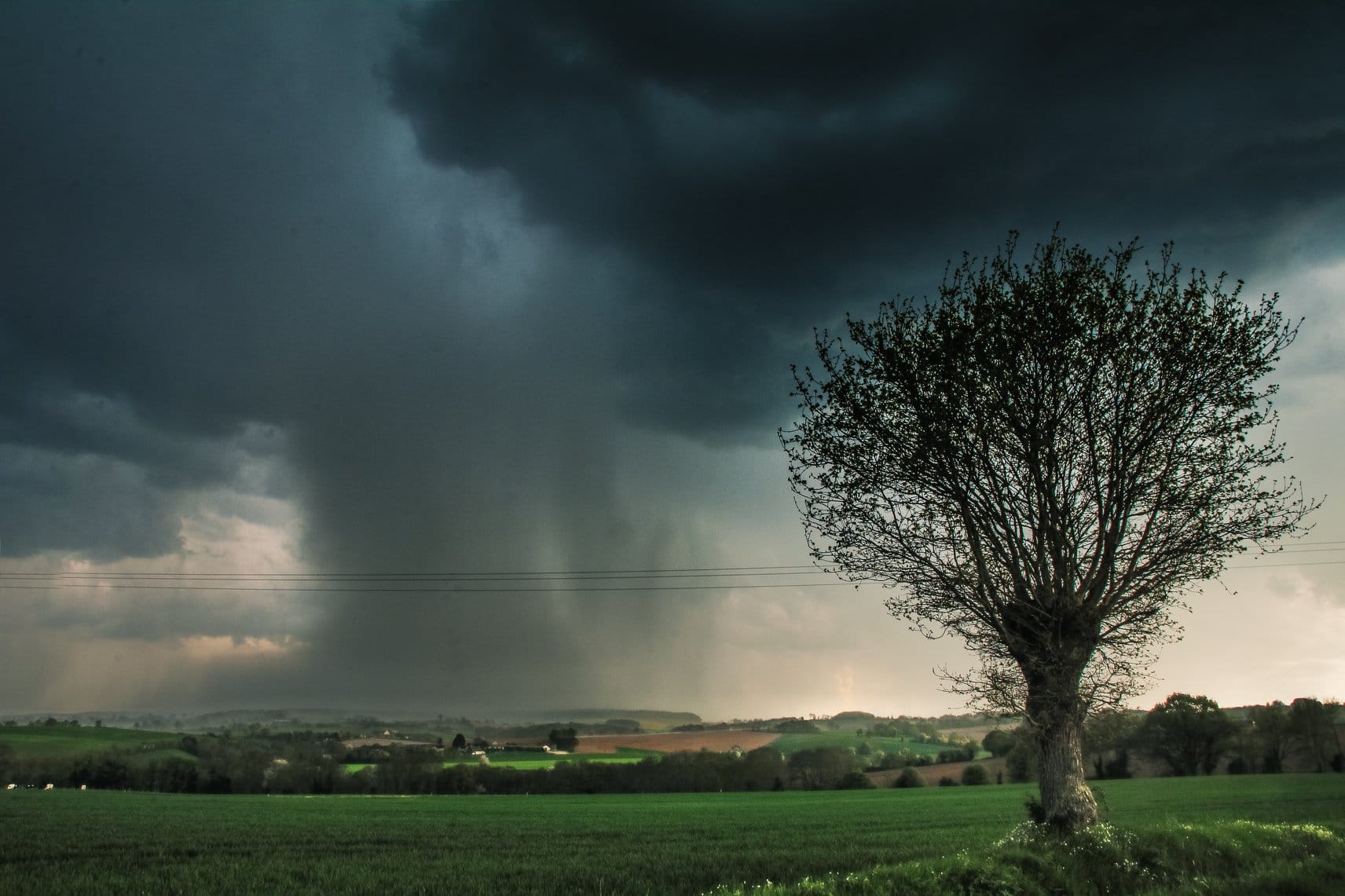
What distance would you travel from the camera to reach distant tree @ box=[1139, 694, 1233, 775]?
283 ft

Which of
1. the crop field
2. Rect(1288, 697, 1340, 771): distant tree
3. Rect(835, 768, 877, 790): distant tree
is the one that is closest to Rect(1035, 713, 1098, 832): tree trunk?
the crop field

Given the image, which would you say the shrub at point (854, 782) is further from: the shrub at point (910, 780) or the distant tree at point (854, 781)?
the shrub at point (910, 780)

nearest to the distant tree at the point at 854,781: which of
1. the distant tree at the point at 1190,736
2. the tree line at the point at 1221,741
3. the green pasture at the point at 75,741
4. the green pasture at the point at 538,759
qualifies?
the tree line at the point at 1221,741

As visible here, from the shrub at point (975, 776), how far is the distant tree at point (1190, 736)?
18883 mm

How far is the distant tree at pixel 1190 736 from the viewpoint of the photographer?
86.1 meters

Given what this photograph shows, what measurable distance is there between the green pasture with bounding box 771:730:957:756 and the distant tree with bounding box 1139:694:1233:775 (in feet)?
90.6

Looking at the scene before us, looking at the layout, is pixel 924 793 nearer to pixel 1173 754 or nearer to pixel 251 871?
pixel 1173 754

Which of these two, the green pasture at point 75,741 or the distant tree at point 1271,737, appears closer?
the distant tree at point 1271,737

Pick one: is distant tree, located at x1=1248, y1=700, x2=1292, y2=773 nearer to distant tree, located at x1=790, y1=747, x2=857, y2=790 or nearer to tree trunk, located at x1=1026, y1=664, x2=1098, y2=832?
distant tree, located at x1=790, y1=747, x2=857, y2=790

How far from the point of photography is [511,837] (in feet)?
108

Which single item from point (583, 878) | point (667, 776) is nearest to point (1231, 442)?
point (583, 878)

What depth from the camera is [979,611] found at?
2094cm

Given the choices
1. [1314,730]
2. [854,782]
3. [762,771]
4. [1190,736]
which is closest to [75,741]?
[762,771]

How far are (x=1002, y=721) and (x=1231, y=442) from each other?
9.53m
